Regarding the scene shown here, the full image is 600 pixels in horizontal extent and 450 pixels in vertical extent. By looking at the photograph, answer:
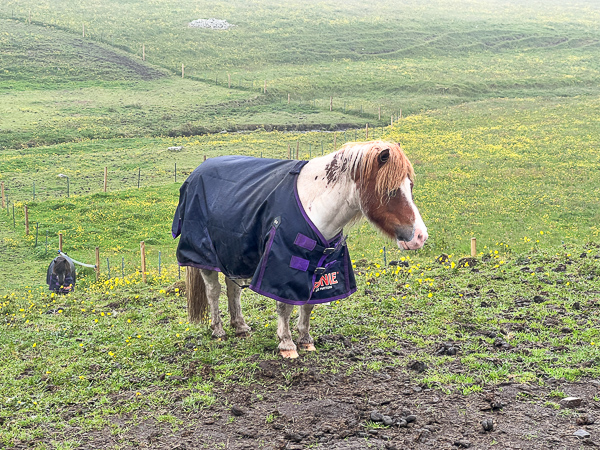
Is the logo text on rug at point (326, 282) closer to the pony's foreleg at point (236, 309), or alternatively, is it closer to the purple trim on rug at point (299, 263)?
the purple trim on rug at point (299, 263)

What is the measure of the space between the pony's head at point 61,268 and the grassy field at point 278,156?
54cm

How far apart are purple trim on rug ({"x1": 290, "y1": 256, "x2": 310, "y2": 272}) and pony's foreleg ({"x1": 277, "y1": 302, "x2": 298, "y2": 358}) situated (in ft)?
2.49

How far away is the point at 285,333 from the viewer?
7.88 metres

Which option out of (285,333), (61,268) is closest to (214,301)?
(285,333)

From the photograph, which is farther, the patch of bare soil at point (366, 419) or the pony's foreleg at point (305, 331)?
the pony's foreleg at point (305, 331)

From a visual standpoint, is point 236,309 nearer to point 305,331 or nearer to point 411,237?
point 305,331

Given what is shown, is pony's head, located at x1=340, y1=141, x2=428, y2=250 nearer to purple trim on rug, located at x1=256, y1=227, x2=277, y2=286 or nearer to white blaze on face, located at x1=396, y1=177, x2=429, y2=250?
white blaze on face, located at x1=396, y1=177, x2=429, y2=250

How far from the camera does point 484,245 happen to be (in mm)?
19000

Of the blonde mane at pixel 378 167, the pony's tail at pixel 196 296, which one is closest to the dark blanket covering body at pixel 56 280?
the pony's tail at pixel 196 296

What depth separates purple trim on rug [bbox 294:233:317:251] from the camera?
7.26 metres

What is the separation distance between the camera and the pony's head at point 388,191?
6.90 meters

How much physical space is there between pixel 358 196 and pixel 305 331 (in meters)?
2.09

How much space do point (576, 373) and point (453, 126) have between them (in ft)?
121

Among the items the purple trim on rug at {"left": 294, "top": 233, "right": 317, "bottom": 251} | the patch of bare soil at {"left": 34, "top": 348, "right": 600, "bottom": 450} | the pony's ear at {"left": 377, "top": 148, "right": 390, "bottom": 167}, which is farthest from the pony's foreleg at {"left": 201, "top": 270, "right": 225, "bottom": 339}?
the pony's ear at {"left": 377, "top": 148, "right": 390, "bottom": 167}
